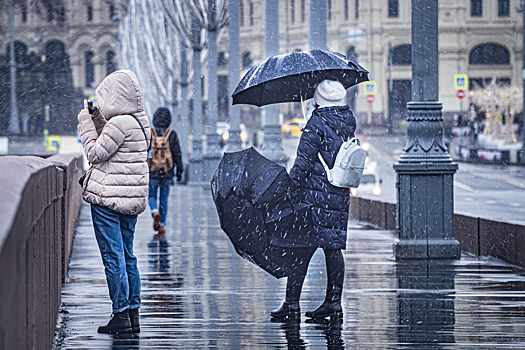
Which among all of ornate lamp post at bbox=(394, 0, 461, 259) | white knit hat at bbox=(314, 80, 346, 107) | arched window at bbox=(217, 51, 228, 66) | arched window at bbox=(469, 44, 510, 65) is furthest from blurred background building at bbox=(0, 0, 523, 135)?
white knit hat at bbox=(314, 80, 346, 107)

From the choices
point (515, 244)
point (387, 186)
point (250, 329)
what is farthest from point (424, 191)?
point (387, 186)

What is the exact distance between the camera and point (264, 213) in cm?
610

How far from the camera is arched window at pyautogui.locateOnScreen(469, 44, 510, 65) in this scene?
81250mm

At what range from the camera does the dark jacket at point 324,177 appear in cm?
602

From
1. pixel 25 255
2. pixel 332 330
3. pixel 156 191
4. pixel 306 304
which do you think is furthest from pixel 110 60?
pixel 25 255

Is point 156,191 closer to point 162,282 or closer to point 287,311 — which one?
point 162,282

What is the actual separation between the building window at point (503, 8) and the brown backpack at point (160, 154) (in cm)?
7532

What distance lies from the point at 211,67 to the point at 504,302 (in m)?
19.0

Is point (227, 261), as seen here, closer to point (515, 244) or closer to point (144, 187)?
point (515, 244)

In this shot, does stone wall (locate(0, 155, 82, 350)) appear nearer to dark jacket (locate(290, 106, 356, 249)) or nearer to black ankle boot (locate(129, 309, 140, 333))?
black ankle boot (locate(129, 309, 140, 333))

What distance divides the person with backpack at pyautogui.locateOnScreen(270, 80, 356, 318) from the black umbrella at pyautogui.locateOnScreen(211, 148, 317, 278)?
86 millimetres

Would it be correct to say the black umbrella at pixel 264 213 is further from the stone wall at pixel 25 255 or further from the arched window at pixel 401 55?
the arched window at pixel 401 55

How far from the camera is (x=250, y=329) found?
5.88 meters

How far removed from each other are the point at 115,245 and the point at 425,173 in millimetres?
4448
